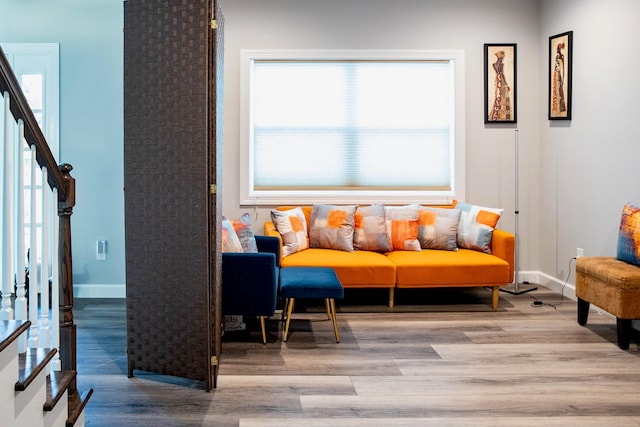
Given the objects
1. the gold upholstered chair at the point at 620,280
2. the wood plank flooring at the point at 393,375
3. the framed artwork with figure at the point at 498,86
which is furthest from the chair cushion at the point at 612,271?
the framed artwork with figure at the point at 498,86

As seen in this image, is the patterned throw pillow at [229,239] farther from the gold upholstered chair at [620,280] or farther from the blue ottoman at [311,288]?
the gold upholstered chair at [620,280]

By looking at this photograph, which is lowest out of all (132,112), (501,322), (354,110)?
(501,322)

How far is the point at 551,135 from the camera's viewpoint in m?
5.69

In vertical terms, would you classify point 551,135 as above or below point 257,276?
above

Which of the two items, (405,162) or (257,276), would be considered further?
(405,162)

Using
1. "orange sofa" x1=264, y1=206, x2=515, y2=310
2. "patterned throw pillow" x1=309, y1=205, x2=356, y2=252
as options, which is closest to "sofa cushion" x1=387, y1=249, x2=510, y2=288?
"orange sofa" x1=264, y1=206, x2=515, y2=310

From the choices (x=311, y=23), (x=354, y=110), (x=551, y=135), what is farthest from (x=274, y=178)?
(x=551, y=135)

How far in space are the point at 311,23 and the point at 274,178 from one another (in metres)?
1.50

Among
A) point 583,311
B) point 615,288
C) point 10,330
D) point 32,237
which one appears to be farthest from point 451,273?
point 10,330

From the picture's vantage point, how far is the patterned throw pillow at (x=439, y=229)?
5.44m

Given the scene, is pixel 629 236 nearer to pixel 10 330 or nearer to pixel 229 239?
pixel 229 239

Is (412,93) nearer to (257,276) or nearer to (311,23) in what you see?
(311,23)

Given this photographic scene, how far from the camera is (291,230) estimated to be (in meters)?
5.32

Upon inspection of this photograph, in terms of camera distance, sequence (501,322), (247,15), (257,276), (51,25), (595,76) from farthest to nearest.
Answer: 1. (247,15)
2. (51,25)
3. (595,76)
4. (501,322)
5. (257,276)
